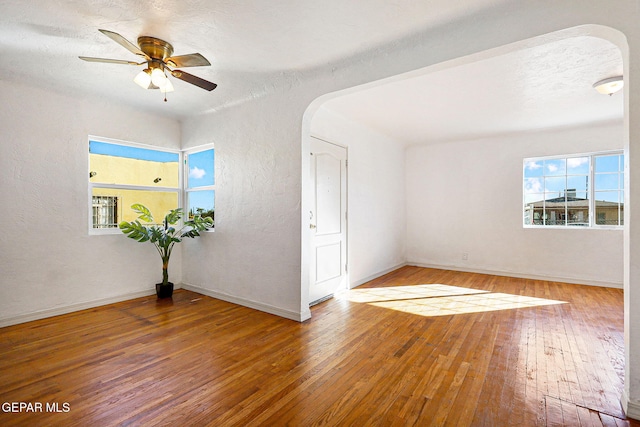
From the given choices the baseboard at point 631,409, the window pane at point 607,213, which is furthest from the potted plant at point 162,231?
the window pane at point 607,213

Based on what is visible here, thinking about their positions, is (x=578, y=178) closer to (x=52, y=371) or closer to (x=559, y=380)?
(x=559, y=380)

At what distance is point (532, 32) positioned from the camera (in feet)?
6.62

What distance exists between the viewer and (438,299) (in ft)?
13.8

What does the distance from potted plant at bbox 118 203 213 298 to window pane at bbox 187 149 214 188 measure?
520 millimetres

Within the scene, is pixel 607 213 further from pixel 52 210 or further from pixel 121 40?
pixel 52 210

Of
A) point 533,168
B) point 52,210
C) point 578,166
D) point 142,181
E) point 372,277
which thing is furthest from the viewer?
point 533,168

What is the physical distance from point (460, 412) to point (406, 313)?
5.83ft

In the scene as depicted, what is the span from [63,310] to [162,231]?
1.38 m

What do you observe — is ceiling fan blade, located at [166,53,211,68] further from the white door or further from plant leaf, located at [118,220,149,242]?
plant leaf, located at [118,220,149,242]

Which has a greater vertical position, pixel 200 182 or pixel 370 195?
pixel 200 182

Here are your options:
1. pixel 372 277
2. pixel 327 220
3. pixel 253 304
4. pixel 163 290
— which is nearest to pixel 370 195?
pixel 327 220

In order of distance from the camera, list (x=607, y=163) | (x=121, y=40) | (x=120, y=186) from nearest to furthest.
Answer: (x=121, y=40)
(x=120, y=186)
(x=607, y=163)

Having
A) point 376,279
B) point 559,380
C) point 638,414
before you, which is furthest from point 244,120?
point 638,414

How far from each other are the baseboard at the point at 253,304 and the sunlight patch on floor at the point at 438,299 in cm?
106
